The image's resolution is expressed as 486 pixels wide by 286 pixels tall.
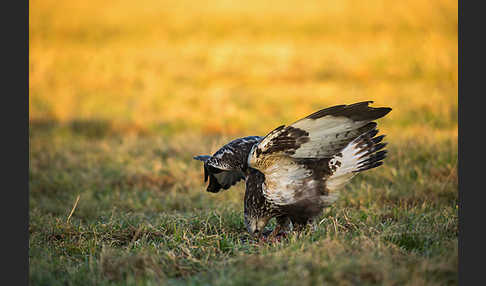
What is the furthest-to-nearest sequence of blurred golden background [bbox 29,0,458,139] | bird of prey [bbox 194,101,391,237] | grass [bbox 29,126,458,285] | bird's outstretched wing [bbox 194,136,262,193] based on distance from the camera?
blurred golden background [bbox 29,0,458,139]
bird's outstretched wing [bbox 194,136,262,193]
bird of prey [bbox 194,101,391,237]
grass [bbox 29,126,458,285]

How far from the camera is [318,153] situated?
3523mm

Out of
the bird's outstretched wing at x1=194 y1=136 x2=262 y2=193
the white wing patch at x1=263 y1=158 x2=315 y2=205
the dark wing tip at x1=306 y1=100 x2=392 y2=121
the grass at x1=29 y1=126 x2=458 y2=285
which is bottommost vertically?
the grass at x1=29 y1=126 x2=458 y2=285

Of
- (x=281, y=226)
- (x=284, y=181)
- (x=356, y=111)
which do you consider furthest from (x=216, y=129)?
(x=356, y=111)

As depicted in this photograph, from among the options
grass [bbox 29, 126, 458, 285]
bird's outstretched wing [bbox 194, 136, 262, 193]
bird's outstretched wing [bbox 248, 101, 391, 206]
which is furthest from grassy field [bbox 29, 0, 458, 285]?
bird's outstretched wing [bbox 194, 136, 262, 193]

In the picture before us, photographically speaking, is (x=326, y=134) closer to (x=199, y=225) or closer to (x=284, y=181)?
(x=284, y=181)

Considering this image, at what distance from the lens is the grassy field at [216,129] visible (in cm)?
328

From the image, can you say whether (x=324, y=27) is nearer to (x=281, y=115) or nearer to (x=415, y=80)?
(x=415, y=80)

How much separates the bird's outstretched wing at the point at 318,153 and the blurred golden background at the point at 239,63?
10.9 feet

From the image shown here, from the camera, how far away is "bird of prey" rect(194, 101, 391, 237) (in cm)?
338

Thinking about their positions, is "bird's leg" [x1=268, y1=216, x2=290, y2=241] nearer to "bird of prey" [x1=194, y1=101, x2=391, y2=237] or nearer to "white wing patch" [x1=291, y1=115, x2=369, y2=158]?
"bird of prey" [x1=194, y1=101, x2=391, y2=237]

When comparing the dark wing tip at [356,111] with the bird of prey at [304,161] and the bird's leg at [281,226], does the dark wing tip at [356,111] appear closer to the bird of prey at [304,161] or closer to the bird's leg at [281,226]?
the bird of prey at [304,161]

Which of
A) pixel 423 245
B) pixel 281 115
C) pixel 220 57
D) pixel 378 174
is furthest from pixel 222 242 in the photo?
pixel 220 57

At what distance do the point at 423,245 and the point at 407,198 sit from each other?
1.53 meters

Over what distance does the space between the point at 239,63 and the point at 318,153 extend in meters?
8.62
